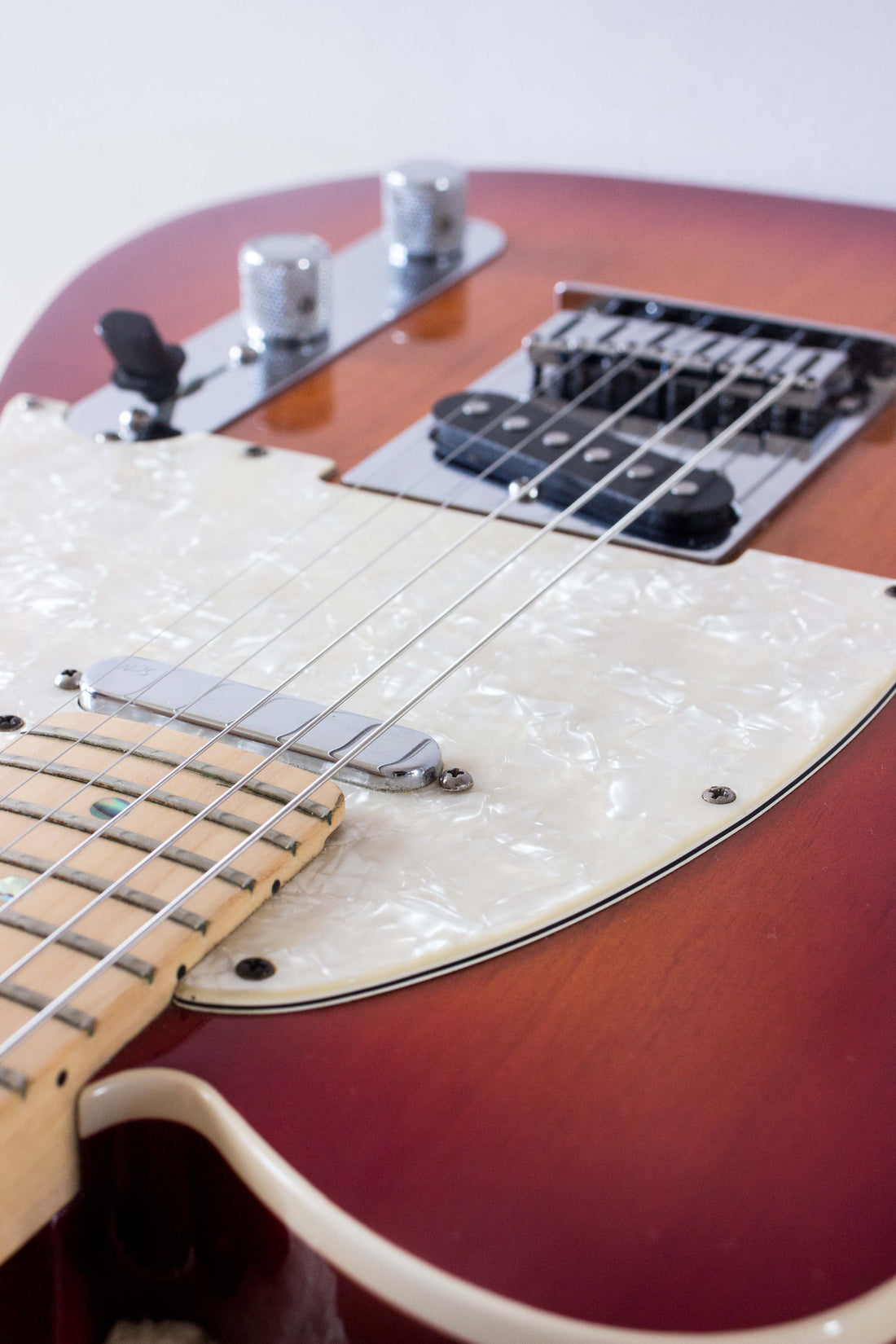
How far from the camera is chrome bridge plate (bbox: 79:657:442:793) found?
727 millimetres

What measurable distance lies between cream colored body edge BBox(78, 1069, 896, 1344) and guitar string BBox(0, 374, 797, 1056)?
0.04 m

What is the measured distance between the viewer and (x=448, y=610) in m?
0.86

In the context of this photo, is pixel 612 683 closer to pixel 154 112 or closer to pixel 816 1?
pixel 816 1

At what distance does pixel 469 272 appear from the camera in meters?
1.42

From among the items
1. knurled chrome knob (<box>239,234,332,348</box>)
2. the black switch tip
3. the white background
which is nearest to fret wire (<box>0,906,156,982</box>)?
the black switch tip

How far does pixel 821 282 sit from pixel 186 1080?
106cm

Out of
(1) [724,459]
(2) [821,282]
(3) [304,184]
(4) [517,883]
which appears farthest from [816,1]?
(4) [517,883]

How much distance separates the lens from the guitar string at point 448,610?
2.01ft

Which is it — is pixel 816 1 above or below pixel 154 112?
above

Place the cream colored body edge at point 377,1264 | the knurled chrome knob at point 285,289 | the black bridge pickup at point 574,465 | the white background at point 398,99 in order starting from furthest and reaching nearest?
the white background at point 398,99 < the knurled chrome knob at point 285,289 < the black bridge pickup at point 574,465 < the cream colored body edge at point 377,1264

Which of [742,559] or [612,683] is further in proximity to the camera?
[742,559]

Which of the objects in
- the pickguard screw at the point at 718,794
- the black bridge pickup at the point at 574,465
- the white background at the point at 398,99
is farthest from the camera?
the white background at the point at 398,99

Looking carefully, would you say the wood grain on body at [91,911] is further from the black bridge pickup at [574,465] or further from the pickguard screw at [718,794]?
the black bridge pickup at [574,465]

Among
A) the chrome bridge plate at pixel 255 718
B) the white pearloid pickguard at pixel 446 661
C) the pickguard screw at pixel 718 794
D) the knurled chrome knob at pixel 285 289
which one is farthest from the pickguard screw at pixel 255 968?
the knurled chrome knob at pixel 285 289
